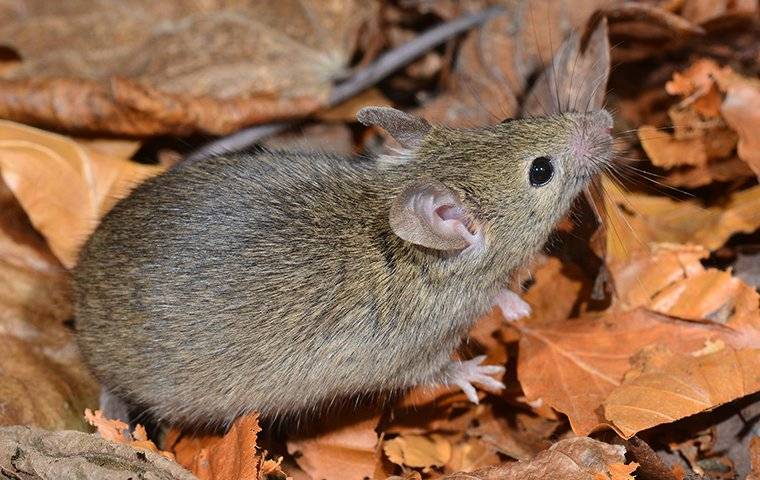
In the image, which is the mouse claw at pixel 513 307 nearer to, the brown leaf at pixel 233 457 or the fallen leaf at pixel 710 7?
the brown leaf at pixel 233 457

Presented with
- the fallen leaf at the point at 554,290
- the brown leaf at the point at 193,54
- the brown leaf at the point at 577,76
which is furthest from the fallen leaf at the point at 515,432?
the brown leaf at the point at 193,54

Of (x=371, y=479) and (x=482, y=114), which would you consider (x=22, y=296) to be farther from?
(x=482, y=114)

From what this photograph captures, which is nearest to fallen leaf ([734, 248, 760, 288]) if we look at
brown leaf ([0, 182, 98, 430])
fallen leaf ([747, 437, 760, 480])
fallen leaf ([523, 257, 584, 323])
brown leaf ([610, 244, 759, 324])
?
brown leaf ([610, 244, 759, 324])

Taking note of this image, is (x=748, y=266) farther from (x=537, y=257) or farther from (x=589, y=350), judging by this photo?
(x=537, y=257)

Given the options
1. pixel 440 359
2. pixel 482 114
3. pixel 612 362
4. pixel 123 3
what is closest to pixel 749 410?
pixel 612 362

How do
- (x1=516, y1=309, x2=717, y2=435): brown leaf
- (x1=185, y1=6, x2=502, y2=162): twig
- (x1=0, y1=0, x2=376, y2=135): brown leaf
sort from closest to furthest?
(x1=516, y1=309, x2=717, y2=435): brown leaf < (x1=0, y1=0, x2=376, y2=135): brown leaf < (x1=185, y1=6, x2=502, y2=162): twig

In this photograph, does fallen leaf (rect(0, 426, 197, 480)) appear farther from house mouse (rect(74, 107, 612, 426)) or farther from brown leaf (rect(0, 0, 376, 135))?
brown leaf (rect(0, 0, 376, 135))

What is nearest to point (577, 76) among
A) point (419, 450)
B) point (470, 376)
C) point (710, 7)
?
point (710, 7)
